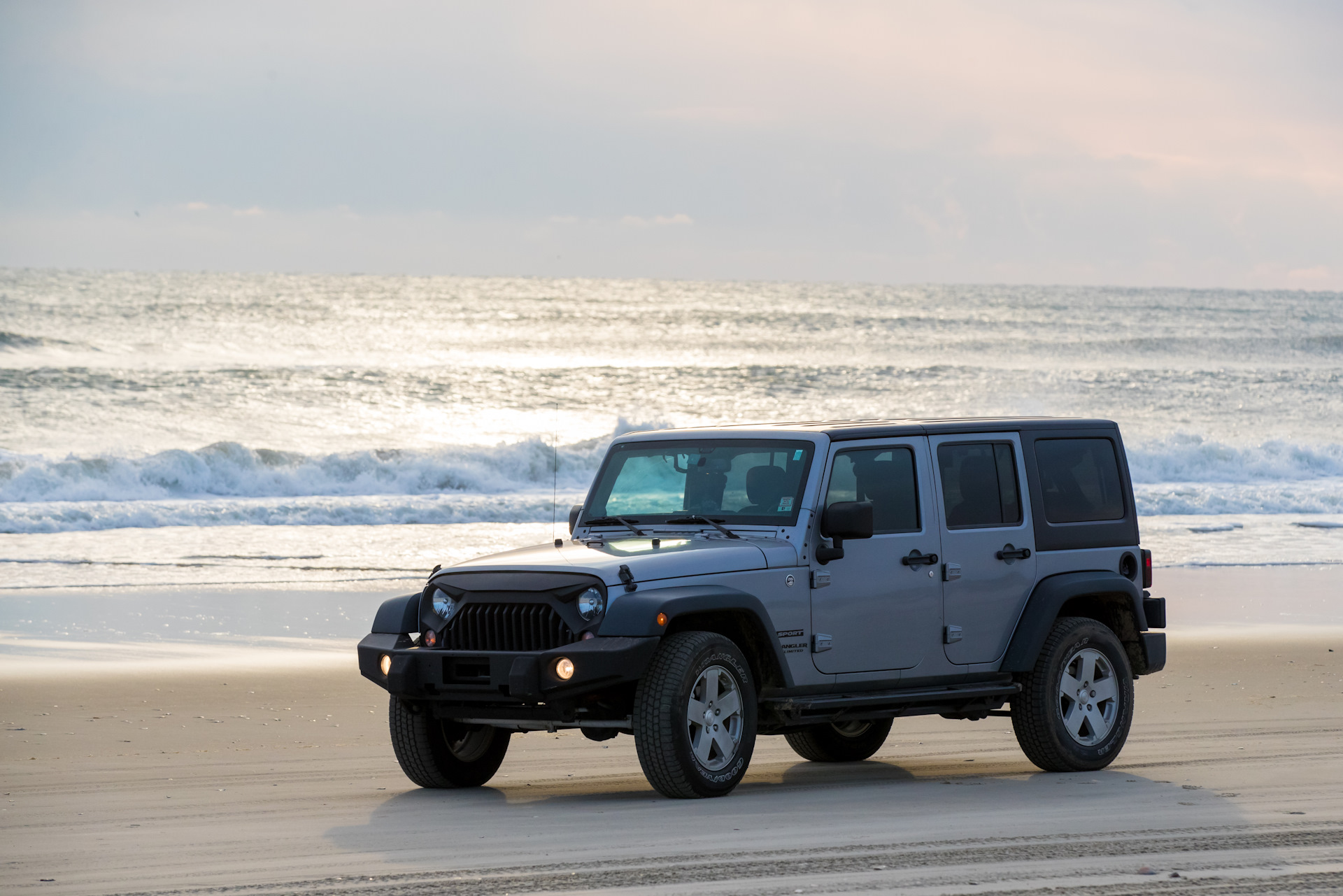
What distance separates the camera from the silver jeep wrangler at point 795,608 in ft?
24.0

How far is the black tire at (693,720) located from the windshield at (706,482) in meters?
0.82

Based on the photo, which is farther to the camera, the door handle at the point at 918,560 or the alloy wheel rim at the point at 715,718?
the door handle at the point at 918,560

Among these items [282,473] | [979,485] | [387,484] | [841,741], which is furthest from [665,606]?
[282,473]

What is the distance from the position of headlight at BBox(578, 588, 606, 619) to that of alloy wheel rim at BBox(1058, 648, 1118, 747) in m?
2.72

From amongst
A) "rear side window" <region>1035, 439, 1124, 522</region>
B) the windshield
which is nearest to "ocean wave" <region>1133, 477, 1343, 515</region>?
"rear side window" <region>1035, 439, 1124, 522</region>

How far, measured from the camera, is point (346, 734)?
10.0 meters

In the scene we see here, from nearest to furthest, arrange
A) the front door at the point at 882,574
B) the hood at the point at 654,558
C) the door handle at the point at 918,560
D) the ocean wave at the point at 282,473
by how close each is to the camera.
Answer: the hood at the point at 654,558 < the front door at the point at 882,574 < the door handle at the point at 918,560 < the ocean wave at the point at 282,473

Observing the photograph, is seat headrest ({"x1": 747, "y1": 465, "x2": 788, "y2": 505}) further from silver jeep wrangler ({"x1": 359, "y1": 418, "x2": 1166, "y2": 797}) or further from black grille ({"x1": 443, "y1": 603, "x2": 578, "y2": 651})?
black grille ({"x1": 443, "y1": 603, "x2": 578, "y2": 651})

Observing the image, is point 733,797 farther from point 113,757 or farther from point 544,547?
point 113,757

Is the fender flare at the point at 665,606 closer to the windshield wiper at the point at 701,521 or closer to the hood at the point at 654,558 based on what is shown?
the hood at the point at 654,558

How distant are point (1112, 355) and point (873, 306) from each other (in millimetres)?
20541

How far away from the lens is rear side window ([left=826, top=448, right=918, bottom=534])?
807 cm

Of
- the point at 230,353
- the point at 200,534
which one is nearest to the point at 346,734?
the point at 200,534

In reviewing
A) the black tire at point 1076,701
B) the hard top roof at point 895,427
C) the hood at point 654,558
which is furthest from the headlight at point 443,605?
the black tire at point 1076,701
